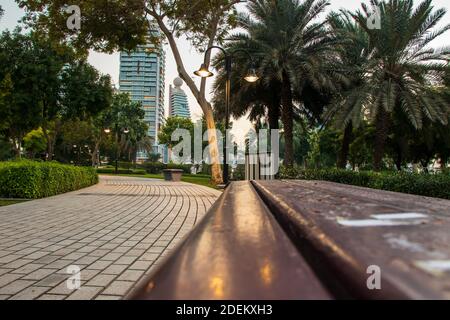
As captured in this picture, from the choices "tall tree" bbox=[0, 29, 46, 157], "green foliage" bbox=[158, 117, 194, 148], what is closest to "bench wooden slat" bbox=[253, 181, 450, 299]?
"tall tree" bbox=[0, 29, 46, 157]

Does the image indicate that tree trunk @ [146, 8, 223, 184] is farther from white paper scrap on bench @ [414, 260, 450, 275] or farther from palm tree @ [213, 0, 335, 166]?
white paper scrap on bench @ [414, 260, 450, 275]

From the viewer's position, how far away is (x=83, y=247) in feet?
15.0

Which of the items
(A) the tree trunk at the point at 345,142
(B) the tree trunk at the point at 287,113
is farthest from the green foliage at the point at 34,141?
(A) the tree trunk at the point at 345,142

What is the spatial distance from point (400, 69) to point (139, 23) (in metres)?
13.2

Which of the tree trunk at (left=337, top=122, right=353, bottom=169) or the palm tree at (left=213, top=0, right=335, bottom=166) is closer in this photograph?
the palm tree at (left=213, top=0, right=335, bottom=166)

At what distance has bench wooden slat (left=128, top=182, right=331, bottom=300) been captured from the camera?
464 mm

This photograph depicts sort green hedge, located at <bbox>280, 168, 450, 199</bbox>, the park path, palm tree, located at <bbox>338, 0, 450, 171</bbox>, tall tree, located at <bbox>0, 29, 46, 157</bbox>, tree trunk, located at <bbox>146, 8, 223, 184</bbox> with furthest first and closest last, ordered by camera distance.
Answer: tall tree, located at <bbox>0, 29, 46, 157</bbox> < tree trunk, located at <bbox>146, 8, 223, 184</bbox> < palm tree, located at <bbox>338, 0, 450, 171</bbox> < green hedge, located at <bbox>280, 168, 450, 199</bbox> < the park path

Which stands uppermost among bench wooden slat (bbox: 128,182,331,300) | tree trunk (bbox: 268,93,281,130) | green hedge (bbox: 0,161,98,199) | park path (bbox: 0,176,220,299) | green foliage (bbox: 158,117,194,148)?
green foliage (bbox: 158,117,194,148)

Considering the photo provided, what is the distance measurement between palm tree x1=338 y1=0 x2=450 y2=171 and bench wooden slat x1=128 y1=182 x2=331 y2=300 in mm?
14939

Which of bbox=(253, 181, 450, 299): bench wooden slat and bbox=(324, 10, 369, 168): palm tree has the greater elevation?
bbox=(324, 10, 369, 168): palm tree

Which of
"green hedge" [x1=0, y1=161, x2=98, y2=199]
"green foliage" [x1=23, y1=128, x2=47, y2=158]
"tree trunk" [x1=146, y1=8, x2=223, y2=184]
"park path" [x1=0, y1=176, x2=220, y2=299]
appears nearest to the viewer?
"park path" [x1=0, y1=176, x2=220, y2=299]

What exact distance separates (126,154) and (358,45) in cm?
6099

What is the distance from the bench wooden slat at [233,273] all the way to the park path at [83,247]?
55.8 inches

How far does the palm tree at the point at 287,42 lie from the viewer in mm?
15688
